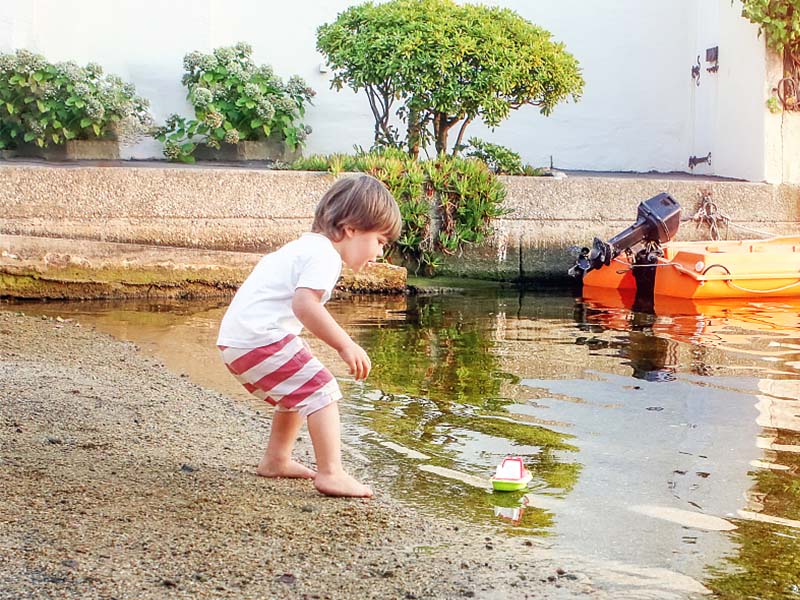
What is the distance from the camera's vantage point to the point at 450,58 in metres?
9.86

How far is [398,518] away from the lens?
3.30 metres

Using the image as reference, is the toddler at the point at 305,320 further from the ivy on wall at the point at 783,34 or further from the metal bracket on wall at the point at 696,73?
the metal bracket on wall at the point at 696,73

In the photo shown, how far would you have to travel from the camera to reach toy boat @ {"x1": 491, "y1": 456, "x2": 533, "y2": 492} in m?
3.70

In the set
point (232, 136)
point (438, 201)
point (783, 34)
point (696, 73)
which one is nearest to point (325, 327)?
point (438, 201)

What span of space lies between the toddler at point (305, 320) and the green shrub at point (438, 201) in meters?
6.04

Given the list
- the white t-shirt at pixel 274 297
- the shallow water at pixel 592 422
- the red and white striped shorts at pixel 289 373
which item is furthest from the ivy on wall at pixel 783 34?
the red and white striped shorts at pixel 289 373

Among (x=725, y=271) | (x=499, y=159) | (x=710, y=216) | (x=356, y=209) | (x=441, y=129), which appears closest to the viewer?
(x=356, y=209)

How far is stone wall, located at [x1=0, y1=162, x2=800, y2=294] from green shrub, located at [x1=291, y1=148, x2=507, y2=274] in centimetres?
21

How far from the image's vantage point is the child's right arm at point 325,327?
3.35 m

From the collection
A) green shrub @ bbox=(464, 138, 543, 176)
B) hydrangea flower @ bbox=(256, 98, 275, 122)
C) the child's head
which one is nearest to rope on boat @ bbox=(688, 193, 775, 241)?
green shrub @ bbox=(464, 138, 543, 176)

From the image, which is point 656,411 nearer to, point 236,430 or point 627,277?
point 236,430

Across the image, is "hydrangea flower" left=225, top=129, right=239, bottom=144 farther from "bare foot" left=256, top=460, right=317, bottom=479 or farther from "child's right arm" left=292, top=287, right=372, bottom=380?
"child's right arm" left=292, top=287, right=372, bottom=380

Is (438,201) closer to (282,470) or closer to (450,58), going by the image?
(450,58)

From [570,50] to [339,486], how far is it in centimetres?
1017
